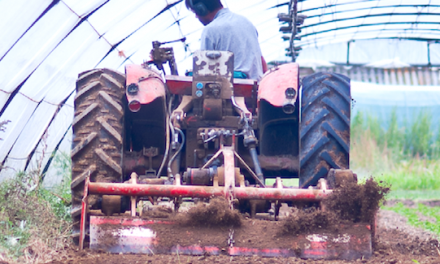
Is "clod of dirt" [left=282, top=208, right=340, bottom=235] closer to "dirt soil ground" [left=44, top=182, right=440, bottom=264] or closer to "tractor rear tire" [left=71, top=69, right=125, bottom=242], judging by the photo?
"dirt soil ground" [left=44, top=182, right=440, bottom=264]

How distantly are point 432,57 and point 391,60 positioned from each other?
1818 millimetres

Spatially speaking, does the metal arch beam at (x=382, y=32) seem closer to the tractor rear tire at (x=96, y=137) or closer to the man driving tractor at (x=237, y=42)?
the man driving tractor at (x=237, y=42)

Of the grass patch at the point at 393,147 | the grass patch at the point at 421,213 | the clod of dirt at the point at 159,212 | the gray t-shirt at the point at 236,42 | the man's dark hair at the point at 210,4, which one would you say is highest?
the grass patch at the point at 393,147

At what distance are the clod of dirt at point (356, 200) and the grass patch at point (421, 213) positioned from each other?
8.41 ft

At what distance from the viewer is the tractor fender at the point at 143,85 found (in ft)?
13.4

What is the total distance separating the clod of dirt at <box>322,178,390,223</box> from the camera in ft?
11.8

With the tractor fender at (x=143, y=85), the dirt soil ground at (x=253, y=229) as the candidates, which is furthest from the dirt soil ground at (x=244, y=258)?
the tractor fender at (x=143, y=85)

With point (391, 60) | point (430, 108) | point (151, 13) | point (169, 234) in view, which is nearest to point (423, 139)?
point (430, 108)

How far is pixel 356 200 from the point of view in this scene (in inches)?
142

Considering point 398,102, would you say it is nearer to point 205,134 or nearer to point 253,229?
point 205,134

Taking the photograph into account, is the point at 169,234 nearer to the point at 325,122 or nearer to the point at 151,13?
the point at 325,122

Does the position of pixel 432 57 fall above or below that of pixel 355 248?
above

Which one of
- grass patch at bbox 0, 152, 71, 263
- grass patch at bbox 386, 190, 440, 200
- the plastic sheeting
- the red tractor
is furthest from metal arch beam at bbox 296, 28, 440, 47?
the red tractor

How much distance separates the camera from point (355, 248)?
11.4ft
